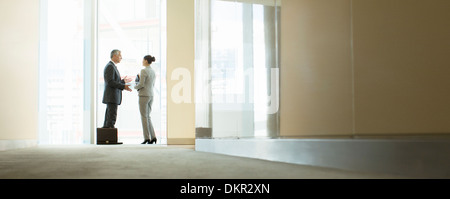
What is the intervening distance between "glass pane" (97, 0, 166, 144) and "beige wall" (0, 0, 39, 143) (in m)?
2.15

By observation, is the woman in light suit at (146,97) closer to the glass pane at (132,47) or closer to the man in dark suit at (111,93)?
the man in dark suit at (111,93)

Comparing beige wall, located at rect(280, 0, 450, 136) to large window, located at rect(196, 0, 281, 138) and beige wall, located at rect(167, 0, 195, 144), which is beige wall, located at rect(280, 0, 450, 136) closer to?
large window, located at rect(196, 0, 281, 138)

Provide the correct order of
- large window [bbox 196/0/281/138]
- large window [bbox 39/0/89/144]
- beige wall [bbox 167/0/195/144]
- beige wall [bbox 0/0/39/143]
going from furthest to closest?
1. large window [bbox 39/0/89/144]
2. beige wall [bbox 167/0/195/144]
3. beige wall [bbox 0/0/39/143]
4. large window [bbox 196/0/281/138]

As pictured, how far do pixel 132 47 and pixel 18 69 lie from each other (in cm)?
334

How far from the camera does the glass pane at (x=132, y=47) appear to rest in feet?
29.5

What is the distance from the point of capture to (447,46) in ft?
6.04

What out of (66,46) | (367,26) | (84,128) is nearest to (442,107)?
(367,26)

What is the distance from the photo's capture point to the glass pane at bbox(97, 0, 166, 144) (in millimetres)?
8977

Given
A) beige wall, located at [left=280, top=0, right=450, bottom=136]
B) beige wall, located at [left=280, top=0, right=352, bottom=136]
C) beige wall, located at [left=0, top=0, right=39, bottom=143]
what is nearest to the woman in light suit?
beige wall, located at [left=0, top=0, right=39, bottom=143]

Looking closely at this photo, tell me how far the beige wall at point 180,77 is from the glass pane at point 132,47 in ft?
6.15

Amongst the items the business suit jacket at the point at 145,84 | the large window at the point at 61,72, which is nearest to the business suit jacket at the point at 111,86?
the business suit jacket at the point at 145,84

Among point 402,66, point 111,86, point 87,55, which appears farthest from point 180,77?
point 402,66

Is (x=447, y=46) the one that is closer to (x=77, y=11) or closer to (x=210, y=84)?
(x=210, y=84)
